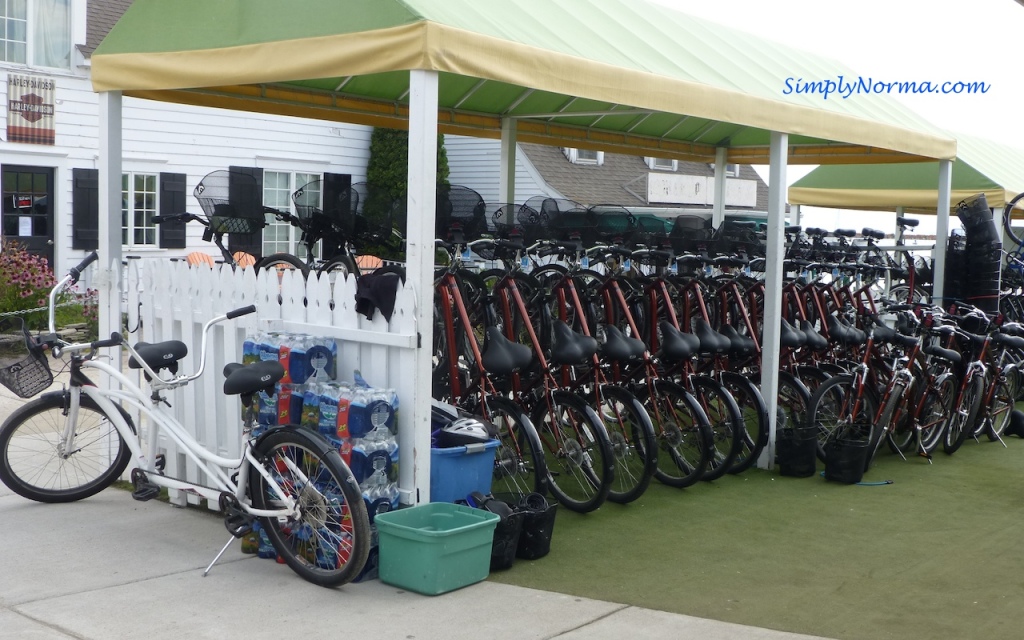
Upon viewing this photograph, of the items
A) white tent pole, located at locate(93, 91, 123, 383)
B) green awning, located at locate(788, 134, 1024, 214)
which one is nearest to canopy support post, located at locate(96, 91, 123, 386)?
white tent pole, located at locate(93, 91, 123, 383)

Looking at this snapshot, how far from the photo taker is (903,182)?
47.6 ft

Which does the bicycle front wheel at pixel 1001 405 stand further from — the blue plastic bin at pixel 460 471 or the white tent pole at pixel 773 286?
the blue plastic bin at pixel 460 471

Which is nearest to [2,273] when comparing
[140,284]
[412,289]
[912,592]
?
[140,284]

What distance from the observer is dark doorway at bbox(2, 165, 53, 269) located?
560 inches

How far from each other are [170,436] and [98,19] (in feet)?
38.8

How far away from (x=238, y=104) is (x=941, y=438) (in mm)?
5812

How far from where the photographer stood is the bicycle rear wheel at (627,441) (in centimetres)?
631

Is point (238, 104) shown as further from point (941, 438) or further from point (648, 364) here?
point (941, 438)

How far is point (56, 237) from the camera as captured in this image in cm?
1473

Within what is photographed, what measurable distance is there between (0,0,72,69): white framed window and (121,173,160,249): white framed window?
1.83 meters

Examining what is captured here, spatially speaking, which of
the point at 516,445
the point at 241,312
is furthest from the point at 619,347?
the point at 241,312

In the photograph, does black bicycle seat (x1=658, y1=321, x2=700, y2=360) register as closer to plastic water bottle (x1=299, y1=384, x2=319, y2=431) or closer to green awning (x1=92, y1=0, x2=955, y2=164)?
green awning (x1=92, y1=0, x2=955, y2=164)

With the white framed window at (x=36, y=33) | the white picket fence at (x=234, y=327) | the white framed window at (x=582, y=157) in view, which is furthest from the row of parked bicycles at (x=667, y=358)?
the white framed window at (x=582, y=157)

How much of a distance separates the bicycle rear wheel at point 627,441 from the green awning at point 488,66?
1.74 m
